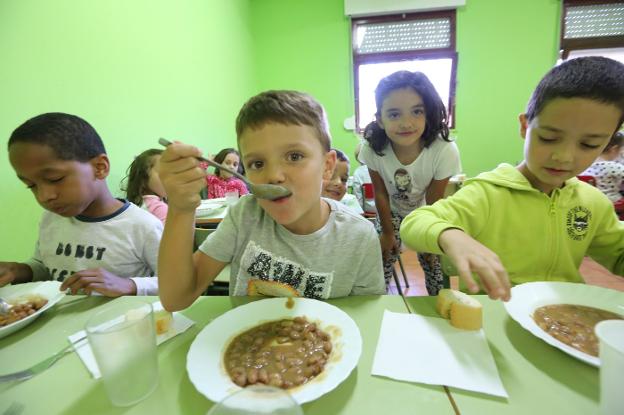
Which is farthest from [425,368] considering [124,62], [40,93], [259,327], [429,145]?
[124,62]

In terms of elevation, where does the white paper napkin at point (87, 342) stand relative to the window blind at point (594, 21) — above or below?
below

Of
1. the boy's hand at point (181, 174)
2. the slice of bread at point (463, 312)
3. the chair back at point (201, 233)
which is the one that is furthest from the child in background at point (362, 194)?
the boy's hand at point (181, 174)

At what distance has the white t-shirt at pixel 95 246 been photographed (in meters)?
1.13

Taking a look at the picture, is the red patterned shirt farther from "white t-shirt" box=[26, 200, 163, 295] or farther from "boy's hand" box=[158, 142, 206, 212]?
"boy's hand" box=[158, 142, 206, 212]

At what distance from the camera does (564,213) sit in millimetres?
945

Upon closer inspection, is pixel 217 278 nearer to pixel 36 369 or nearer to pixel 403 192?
pixel 36 369

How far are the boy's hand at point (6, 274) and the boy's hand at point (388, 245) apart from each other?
5.38 feet

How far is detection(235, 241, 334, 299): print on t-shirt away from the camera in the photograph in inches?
35.2

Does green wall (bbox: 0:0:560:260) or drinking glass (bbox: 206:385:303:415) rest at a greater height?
green wall (bbox: 0:0:560:260)

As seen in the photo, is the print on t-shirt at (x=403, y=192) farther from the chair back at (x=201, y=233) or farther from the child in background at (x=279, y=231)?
the chair back at (x=201, y=233)

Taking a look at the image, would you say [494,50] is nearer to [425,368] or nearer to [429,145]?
[429,145]

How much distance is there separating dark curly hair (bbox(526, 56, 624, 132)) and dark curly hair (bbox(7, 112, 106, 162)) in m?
1.55

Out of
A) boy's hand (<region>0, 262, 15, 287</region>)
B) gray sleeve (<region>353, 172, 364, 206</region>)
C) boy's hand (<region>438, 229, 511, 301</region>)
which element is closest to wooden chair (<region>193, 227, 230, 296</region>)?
boy's hand (<region>0, 262, 15, 287</region>)

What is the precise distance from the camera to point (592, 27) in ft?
13.0
